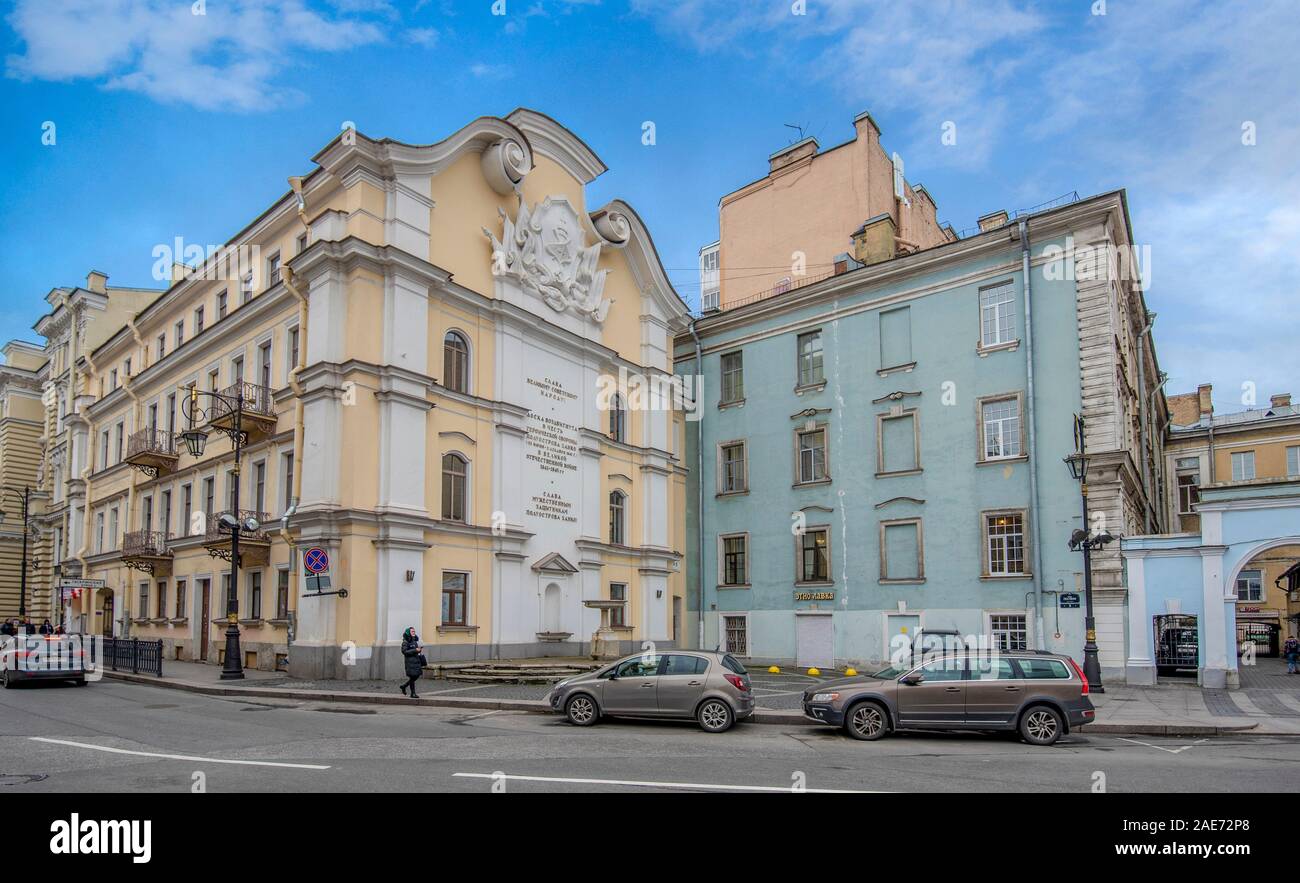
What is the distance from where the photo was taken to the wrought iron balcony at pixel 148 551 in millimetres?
33188

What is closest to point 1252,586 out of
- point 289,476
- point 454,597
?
point 454,597

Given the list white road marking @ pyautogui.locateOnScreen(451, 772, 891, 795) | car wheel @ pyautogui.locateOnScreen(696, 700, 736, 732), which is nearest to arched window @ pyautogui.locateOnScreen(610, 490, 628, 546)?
car wheel @ pyautogui.locateOnScreen(696, 700, 736, 732)

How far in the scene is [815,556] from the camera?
33.6 meters

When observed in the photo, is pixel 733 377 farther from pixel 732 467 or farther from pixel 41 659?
pixel 41 659

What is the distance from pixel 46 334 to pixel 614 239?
117ft

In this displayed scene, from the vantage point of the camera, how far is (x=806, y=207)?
40.1m

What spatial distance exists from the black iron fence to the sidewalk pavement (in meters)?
0.35

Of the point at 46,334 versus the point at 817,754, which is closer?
the point at 817,754

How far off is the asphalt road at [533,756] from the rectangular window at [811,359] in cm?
1983

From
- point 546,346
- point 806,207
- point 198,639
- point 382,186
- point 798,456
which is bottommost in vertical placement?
point 198,639

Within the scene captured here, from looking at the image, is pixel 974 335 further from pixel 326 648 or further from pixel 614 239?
pixel 326 648

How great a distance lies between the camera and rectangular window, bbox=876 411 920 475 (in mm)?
31475
